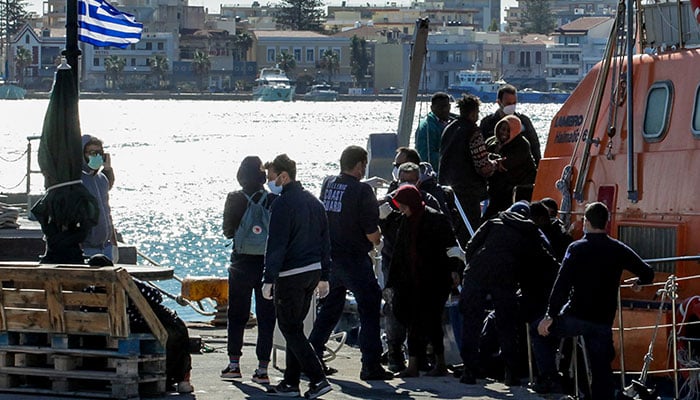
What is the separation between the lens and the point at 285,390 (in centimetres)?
1227

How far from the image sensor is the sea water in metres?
48.0

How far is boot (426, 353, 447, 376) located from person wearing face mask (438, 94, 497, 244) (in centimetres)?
219

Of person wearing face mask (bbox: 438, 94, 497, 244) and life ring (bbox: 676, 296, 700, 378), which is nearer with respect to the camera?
life ring (bbox: 676, 296, 700, 378)

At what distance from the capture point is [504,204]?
1630 cm

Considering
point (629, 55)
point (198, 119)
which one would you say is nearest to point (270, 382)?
point (629, 55)

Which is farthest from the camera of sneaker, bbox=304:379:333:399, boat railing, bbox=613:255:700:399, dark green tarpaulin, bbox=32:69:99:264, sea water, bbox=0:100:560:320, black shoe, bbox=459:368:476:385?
sea water, bbox=0:100:560:320

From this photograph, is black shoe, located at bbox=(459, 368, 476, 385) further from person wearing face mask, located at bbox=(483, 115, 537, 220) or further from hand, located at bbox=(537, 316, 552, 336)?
person wearing face mask, located at bbox=(483, 115, 537, 220)

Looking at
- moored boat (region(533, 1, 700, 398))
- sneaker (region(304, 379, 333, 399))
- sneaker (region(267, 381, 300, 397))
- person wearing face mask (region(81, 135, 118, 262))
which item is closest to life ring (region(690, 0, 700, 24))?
moored boat (region(533, 1, 700, 398))

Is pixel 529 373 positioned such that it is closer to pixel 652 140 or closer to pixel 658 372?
pixel 658 372

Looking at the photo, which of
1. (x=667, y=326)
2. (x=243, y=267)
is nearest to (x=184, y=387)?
(x=243, y=267)

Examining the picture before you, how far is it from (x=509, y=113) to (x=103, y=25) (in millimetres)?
6976

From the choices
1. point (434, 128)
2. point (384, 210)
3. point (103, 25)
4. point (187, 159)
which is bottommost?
point (187, 159)

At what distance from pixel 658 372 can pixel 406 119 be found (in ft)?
27.3

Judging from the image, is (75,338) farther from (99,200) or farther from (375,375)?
(375,375)
